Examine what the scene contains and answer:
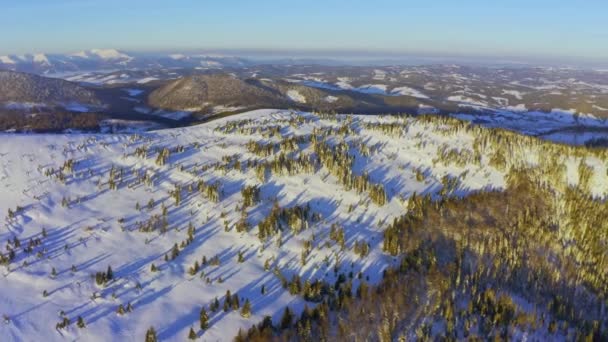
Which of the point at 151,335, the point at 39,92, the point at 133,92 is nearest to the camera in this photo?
the point at 151,335

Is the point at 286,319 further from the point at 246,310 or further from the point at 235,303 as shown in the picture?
the point at 235,303

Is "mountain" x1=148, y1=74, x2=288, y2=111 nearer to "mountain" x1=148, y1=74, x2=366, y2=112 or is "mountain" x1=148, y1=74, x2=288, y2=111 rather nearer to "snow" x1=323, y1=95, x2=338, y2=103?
"mountain" x1=148, y1=74, x2=366, y2=112

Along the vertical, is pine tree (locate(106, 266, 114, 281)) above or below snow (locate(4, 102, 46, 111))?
above

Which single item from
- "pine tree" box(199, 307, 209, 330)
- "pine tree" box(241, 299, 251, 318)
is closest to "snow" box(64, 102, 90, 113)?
"pine tree" box(199, 307, 209, 330)

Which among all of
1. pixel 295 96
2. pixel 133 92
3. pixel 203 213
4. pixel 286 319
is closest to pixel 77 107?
pixel 133 92

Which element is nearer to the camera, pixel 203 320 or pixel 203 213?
pixel 203 320
